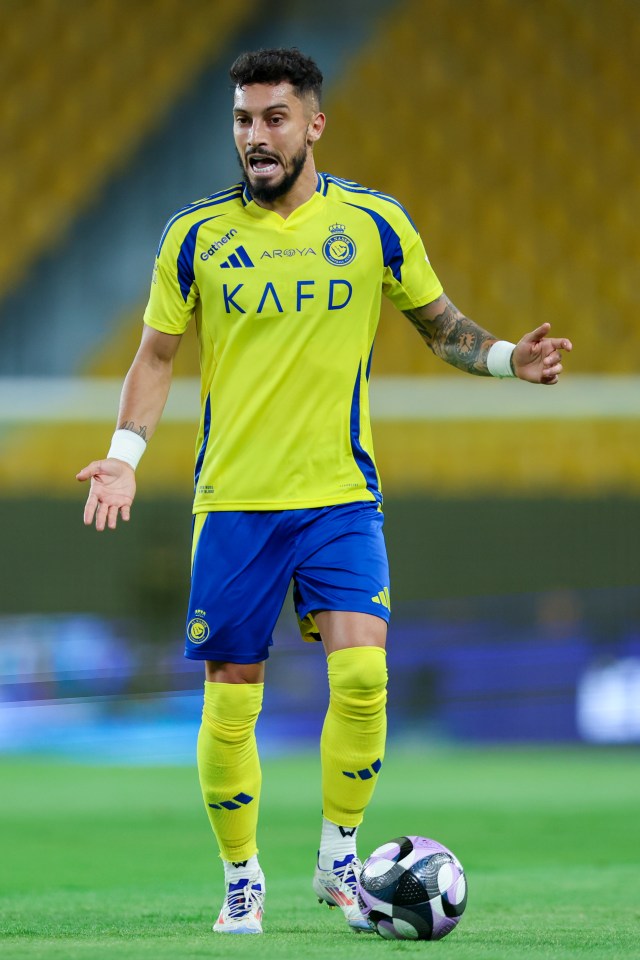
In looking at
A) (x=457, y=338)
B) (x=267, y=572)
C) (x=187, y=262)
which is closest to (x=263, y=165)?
(x=187, y=262)

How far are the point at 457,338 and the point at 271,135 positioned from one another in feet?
2.47

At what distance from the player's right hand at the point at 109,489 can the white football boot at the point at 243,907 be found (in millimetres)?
979

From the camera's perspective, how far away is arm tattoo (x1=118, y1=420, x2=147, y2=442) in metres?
3.79

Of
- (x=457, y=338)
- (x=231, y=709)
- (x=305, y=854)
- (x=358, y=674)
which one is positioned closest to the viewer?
(x=358, y=674)

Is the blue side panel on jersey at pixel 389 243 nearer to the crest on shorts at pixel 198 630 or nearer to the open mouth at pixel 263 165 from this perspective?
the open mouth at pixel 263 165

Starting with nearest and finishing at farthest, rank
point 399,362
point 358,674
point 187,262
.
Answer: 1. point 358,674
2. point 187,262
3. point 399,362

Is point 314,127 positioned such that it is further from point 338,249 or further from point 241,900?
point 241,900

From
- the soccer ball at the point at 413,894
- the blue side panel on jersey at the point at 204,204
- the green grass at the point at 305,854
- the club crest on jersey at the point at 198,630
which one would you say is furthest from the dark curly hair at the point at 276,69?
the green grass at the point at 305,854

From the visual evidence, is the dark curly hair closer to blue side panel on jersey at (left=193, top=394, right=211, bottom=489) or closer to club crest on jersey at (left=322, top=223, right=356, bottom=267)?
club crest on jersey at (left=322, top=223, right=356, bottom=267)

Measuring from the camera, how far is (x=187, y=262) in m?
3.76

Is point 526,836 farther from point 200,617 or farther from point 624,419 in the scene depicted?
point 624,419

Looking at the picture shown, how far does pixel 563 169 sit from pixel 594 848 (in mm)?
7294

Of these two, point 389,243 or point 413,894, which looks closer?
point 413,894

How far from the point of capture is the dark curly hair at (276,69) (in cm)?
373
